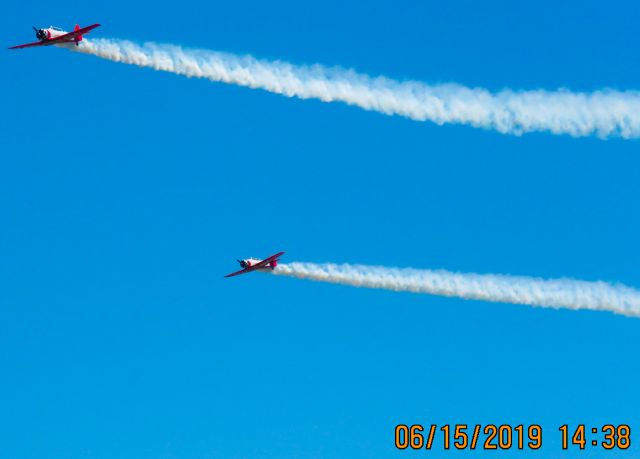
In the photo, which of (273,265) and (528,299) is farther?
(273,265)

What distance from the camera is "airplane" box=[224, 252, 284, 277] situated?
603 ft

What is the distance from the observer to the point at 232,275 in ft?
611

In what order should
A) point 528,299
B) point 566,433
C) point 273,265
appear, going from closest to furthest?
point 566,433 < point 528,299 < point 273,265

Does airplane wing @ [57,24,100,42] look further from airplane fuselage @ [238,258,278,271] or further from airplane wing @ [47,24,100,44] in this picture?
airplane fuselage @ [238,258,278,271]

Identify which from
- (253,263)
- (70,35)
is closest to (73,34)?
(70,35)

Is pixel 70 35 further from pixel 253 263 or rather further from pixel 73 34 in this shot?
pixel 253 263

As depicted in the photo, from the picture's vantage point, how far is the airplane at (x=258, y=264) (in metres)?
184

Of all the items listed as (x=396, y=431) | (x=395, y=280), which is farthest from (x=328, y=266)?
(x=396, y=431)

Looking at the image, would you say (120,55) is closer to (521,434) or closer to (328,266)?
(328,266)

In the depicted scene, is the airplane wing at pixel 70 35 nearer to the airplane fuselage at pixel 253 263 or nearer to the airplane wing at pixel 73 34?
the airplane wing at pixel 73 34

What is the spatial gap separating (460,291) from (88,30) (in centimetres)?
3132

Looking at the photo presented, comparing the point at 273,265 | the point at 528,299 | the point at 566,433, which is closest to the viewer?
the point at 566,433

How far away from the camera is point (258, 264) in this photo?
184750mm

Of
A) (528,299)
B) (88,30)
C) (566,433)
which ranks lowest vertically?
(566,433)
